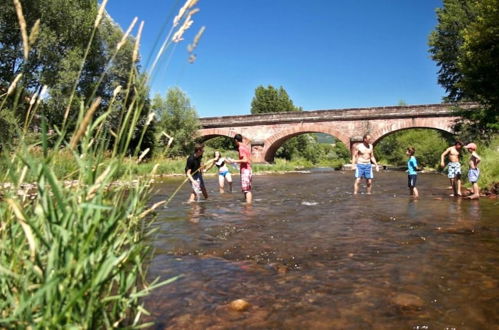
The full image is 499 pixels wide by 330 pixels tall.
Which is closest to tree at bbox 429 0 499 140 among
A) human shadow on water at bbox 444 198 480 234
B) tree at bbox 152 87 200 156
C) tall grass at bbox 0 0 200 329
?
human shadow on water at bbox 444 198 480 234

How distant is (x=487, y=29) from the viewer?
16016 mm

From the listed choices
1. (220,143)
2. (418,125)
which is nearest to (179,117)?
(220,143)

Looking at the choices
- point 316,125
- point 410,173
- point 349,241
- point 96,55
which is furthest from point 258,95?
point 349,241

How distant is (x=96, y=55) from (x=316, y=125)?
20.0m

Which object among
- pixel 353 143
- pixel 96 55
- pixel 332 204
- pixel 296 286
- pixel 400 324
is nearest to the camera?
pixel 400 324

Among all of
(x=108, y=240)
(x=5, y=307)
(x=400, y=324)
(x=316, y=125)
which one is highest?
(x=316, y=125)

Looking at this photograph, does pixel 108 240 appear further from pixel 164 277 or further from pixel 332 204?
pixel 332 204

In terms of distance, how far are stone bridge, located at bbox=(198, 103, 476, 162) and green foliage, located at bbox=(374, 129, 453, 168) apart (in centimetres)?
266

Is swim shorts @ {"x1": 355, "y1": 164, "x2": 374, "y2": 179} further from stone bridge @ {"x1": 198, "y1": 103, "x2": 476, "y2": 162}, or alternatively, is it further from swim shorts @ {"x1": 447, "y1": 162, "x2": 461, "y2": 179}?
stone bridge @ {"x1": 198, "y1": 103, "x2": 476, "y2": 162}

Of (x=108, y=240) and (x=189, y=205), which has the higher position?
(x=108, y=240)

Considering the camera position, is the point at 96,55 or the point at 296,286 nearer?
the point at 296,286

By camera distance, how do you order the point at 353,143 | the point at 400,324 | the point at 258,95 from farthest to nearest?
the point at 258,95, the point at 353,143, the point at 400,324

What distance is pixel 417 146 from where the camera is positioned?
37.6 meters

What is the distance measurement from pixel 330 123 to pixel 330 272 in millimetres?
33885
